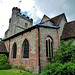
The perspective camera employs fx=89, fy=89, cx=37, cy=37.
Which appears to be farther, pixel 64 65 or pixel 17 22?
pixel 17 22

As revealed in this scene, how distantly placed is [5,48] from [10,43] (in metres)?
1.90

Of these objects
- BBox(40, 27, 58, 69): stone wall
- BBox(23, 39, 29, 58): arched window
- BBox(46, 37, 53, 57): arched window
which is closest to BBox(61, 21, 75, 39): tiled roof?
BBox(40, 27, 58, 69): stone wall

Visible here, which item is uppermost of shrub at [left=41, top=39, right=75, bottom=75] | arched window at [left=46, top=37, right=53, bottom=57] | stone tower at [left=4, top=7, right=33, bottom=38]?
stone tower at [left=4, top=7, right=33, bottom=38]

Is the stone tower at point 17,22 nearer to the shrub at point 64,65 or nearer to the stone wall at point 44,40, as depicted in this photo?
the stone wall at point 44,40

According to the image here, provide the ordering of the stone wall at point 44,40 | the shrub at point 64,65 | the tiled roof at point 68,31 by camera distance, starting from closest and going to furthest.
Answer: the shrub at point 64,65 → the stone wall at point 44,40 → the tiled roof at point 68,31


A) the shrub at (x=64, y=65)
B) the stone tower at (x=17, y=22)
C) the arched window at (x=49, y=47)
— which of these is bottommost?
the shrub at (x=64, y=65)

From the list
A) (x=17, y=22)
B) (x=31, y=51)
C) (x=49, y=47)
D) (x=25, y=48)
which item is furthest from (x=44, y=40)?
(x=17, y=22)

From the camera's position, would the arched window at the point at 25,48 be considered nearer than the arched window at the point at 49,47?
No

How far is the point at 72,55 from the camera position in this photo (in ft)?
25.0

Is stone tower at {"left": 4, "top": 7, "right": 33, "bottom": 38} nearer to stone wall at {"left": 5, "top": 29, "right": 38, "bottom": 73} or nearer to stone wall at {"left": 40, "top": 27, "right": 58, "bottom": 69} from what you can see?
stone wall at {"left": 5, "top": 29, "right": 38, "bottom": 73}

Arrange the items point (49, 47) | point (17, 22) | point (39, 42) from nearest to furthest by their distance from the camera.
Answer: point (39, 42), point (49, 47), point (17, 22)

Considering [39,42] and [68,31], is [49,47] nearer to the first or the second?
[39,42]

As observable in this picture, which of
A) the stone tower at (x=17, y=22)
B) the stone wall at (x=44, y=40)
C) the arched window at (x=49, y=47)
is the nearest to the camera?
the stone wall at (x=44, y=40)

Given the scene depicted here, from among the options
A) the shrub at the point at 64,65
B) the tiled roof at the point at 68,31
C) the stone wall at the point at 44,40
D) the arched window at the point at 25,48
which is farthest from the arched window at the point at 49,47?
the arched window at the point at 25,48
